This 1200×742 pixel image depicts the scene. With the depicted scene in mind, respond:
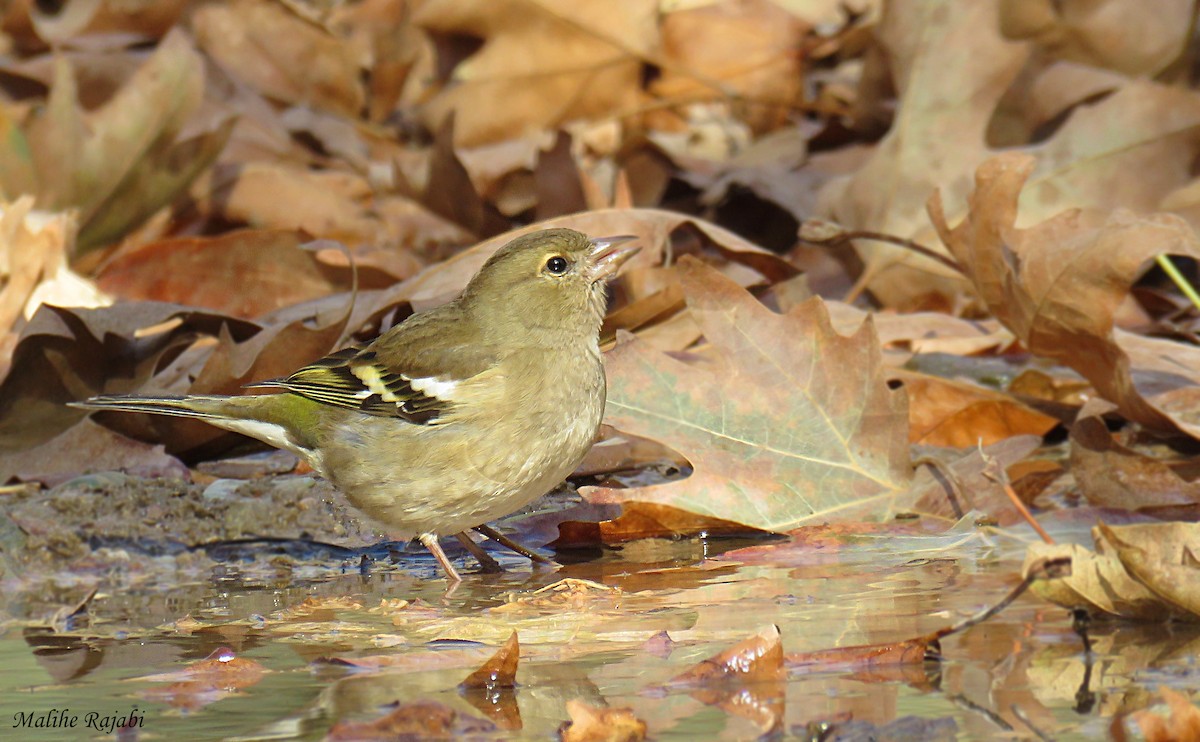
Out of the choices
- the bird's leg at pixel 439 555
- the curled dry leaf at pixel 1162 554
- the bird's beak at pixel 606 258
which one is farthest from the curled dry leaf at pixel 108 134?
the curled dry leaf at pixel 1162 554

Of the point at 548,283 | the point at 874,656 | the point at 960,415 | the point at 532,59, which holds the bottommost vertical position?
the point at 960,415

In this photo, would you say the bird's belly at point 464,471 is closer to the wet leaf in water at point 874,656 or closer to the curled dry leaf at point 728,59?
the wet leaf in water at point 874,656

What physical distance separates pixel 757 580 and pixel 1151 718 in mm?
1492

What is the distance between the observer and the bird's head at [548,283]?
465 centimetres

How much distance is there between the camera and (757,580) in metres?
3.61

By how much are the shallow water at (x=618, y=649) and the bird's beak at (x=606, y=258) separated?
102 cm

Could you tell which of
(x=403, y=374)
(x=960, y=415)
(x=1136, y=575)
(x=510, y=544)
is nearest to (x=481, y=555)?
(x=510, y=544)

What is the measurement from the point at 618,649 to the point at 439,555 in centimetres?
131

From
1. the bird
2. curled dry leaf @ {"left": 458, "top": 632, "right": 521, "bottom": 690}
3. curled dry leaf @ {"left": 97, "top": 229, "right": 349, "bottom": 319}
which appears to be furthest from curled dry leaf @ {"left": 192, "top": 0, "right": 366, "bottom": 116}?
curled dry leaf @ {"left": 458, "top": 632, "right": 521, "bottom": 690}

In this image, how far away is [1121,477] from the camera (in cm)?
396

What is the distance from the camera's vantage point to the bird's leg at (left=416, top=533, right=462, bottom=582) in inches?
161

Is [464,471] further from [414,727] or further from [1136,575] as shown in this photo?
[1136,575]

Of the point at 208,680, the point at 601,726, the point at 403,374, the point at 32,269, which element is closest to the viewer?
the point at 601,726

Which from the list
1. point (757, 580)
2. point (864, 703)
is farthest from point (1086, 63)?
point (864, 703)
